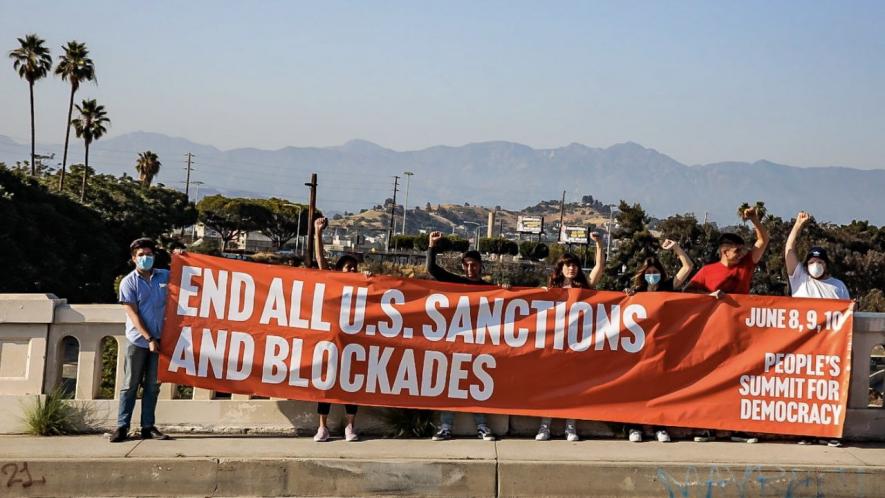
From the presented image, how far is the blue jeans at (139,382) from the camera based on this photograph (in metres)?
7.93

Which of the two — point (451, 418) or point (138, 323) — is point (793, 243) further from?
point (138, 323)

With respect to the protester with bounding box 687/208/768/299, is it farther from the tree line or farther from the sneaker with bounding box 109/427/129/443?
the tree line

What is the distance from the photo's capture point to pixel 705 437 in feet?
27.2

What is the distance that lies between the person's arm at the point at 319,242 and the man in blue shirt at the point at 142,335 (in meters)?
1.39

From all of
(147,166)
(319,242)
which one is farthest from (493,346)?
(147,166)

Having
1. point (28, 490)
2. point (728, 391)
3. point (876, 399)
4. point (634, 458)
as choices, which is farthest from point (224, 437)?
point (876, 399)

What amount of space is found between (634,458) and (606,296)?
57.1 inches

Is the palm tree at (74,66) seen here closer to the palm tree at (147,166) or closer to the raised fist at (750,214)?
the palm tree at (147,166)

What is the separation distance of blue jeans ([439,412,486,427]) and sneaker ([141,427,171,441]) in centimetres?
237

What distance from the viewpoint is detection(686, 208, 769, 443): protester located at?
838cm

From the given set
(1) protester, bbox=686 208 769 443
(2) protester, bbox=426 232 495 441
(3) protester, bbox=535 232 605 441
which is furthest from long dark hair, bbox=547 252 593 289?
(1) protester, bbox=686 208 769 443

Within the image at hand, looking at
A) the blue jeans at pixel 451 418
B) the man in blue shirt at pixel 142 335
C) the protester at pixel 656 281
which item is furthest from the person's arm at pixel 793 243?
the man in blue shirt at pixel 142 335

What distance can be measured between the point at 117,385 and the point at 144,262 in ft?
3.96

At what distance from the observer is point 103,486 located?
24.0 ft
